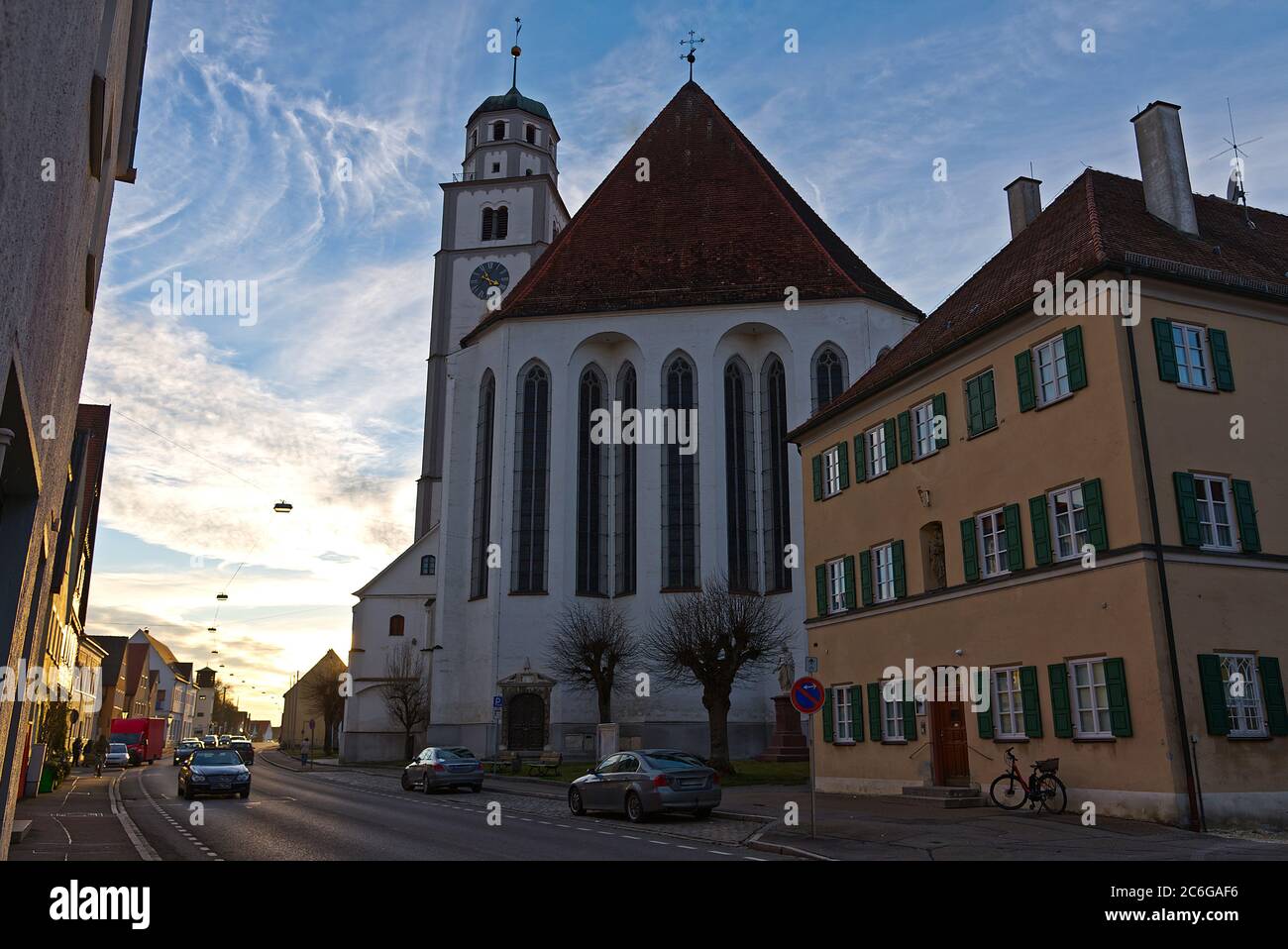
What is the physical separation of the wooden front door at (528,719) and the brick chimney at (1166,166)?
2785 cm

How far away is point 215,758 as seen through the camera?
26.5 m

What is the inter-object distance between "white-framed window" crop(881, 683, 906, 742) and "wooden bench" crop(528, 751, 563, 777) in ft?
47.5

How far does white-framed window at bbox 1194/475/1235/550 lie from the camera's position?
16578 millimetres

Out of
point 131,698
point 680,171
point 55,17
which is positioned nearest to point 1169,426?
point 55,17

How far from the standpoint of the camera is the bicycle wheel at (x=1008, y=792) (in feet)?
55.6

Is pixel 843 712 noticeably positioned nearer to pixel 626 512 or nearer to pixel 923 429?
pixel 923 429

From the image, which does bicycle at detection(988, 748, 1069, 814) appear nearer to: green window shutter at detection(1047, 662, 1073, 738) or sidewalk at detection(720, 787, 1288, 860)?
sidewalk at detection(720, 787, 1288, 860)

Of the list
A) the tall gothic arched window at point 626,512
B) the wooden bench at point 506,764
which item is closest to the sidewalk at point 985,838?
the wooden bench at point 506,764

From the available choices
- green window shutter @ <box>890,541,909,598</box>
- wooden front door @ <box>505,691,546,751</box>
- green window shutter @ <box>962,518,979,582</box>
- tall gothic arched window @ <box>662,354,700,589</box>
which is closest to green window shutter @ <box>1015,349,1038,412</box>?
green window shutter @ <box>962,518,979,582</box>

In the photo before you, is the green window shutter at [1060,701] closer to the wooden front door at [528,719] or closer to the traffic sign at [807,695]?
the traffic sign at [807,695]

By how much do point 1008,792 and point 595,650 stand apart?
21693 millimetres

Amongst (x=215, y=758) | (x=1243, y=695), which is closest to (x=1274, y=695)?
Result: (x=1243, y=695)
